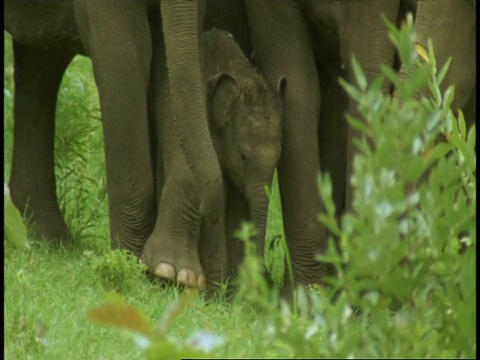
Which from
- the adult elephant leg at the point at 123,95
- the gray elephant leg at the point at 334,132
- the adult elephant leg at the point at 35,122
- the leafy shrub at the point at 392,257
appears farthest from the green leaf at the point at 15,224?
the adult elephant leg at the point at 35,122

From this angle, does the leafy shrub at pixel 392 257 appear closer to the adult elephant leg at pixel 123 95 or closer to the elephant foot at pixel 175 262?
the elephant foot at pixel 175 262

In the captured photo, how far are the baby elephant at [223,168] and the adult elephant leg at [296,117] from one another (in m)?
0.07

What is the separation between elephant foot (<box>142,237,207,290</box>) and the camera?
582cm

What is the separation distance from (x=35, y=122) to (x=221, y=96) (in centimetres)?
150

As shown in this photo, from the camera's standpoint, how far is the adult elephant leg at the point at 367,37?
5.56 metres

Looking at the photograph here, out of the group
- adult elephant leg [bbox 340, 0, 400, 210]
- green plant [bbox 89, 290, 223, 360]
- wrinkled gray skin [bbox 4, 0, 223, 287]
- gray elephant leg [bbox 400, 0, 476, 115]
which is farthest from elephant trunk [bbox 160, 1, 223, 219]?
green plant [bbox 89, 290, 223, 360]

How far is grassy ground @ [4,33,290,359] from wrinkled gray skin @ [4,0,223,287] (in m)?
0.19

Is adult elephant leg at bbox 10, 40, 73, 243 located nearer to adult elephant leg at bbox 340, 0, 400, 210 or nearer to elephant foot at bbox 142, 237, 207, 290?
elephant foot at bbox 142, 237, 207, 290

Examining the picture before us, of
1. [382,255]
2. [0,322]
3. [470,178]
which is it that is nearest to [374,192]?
[382,255]

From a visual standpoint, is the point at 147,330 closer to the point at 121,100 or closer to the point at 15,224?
the point at 15,224

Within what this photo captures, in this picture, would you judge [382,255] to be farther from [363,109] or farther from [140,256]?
[140,256]

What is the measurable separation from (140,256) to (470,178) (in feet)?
9.66

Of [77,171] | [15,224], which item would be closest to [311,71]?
[77,171]

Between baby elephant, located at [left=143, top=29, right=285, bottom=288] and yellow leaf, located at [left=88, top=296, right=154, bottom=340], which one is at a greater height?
yellow leaf, located at [left=88, top=296, right=154, bottom=340]
